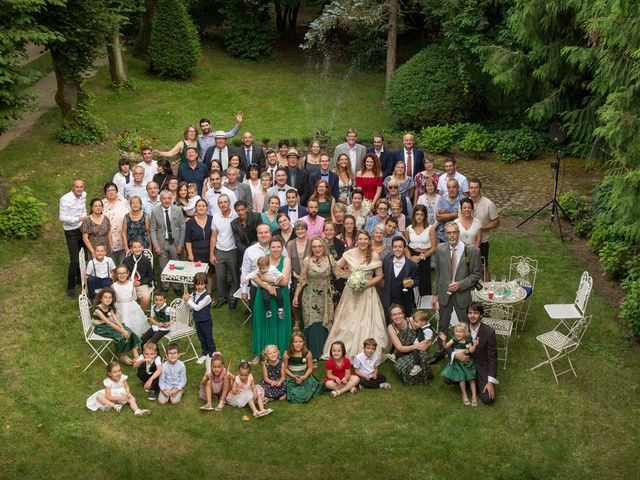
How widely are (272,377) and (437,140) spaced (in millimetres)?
10213

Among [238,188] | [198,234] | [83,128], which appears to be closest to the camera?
[198,234]

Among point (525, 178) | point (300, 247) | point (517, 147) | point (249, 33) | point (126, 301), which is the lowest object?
point (249, 33)

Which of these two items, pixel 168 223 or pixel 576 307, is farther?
pixel 168 223

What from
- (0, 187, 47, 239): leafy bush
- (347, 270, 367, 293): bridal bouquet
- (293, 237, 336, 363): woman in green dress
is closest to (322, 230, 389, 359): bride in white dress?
A: (347, 270, 367, 293): bridal bouquet

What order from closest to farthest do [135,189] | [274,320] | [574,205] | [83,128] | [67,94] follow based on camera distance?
[274,320], [135,189], [574,205], [67,94], [83,128]

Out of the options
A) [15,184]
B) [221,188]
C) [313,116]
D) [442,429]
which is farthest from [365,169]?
[313,116]

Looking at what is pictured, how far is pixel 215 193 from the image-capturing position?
12.3 metres

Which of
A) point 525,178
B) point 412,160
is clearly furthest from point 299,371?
point 525,178

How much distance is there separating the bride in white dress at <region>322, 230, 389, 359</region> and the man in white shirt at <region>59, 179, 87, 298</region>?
166 inches

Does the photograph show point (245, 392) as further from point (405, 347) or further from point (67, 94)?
point (67, 94)

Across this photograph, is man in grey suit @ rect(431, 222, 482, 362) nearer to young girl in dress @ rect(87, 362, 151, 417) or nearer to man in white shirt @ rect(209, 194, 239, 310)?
man in white shirt @ rect(209, 194, 239, 310)

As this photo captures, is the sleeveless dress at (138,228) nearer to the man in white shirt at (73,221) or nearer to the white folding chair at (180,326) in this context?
the man in white shirt at (73,221)

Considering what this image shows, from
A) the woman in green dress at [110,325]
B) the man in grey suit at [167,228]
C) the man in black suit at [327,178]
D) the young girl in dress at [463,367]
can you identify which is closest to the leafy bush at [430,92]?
the man in black suit at [327,178]

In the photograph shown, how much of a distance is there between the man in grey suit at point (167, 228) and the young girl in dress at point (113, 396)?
2905 millimetres
